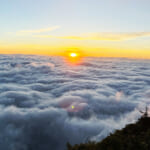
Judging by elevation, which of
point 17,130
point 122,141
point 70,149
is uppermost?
point 122,141

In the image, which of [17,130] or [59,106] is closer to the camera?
[17,130]

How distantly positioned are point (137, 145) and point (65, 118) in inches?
1251

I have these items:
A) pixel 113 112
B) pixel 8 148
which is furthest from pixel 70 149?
pixel 113 112

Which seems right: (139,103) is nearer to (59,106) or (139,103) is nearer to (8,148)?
(59,106)

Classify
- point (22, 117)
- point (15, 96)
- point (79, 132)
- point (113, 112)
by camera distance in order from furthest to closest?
point (15, 96) → point (113, 112) → point (22, 117) → point (79, 132)

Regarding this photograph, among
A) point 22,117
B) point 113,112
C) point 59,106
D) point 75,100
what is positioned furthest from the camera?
point 75,100

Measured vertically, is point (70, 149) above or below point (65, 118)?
above

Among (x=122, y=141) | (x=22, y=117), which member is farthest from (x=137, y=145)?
(x=22, y=117)

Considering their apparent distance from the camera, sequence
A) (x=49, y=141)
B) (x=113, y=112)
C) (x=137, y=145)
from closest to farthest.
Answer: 1. (x=137, y=145)
2. (x=49, y=141)
3. (x=113, y=112)

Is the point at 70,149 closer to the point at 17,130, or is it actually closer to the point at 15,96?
the point at 17,130

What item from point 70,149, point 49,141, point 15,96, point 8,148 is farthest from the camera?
point 15,96

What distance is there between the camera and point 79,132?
29984 mm

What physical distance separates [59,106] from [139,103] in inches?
1088

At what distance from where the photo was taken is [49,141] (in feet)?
91.2
